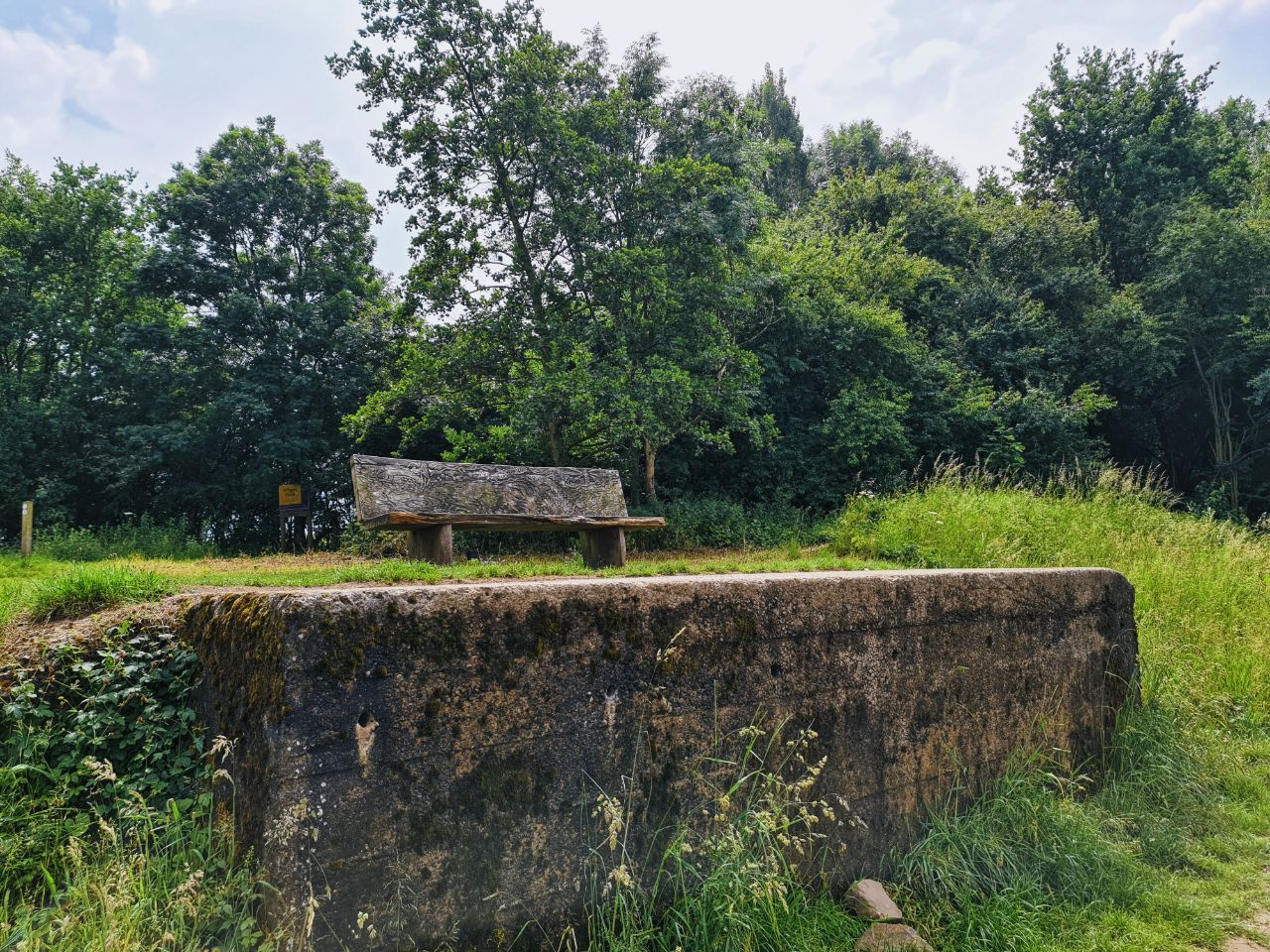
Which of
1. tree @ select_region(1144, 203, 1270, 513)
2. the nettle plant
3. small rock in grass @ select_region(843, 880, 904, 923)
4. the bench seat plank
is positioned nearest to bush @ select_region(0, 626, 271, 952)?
the nettle plant

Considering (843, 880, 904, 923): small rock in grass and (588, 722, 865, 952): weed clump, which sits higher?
(588, 722, 865, 952): weed clump

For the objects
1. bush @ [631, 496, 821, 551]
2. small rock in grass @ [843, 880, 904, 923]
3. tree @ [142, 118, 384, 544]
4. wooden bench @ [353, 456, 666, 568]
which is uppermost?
tree @ [142, 118, 384, 544]

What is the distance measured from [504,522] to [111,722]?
3724 mm

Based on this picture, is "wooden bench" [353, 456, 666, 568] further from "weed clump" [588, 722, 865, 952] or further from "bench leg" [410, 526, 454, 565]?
"weed clump" [588, 722, 865, 952]

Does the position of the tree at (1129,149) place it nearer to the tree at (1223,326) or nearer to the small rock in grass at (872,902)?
the tree at (1223,326)

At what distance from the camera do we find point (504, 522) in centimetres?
599

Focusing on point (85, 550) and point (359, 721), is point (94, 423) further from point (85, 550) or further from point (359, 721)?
point (359, 721)

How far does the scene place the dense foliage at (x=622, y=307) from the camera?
12.0 m

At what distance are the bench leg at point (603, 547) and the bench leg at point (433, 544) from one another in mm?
1473

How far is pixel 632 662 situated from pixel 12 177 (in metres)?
23.7

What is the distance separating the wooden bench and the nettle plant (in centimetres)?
286

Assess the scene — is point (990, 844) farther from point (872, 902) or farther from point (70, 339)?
point (70, 339)

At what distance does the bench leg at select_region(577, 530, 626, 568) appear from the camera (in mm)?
6730

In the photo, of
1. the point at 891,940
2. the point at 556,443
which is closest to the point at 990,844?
the point at 891,940
